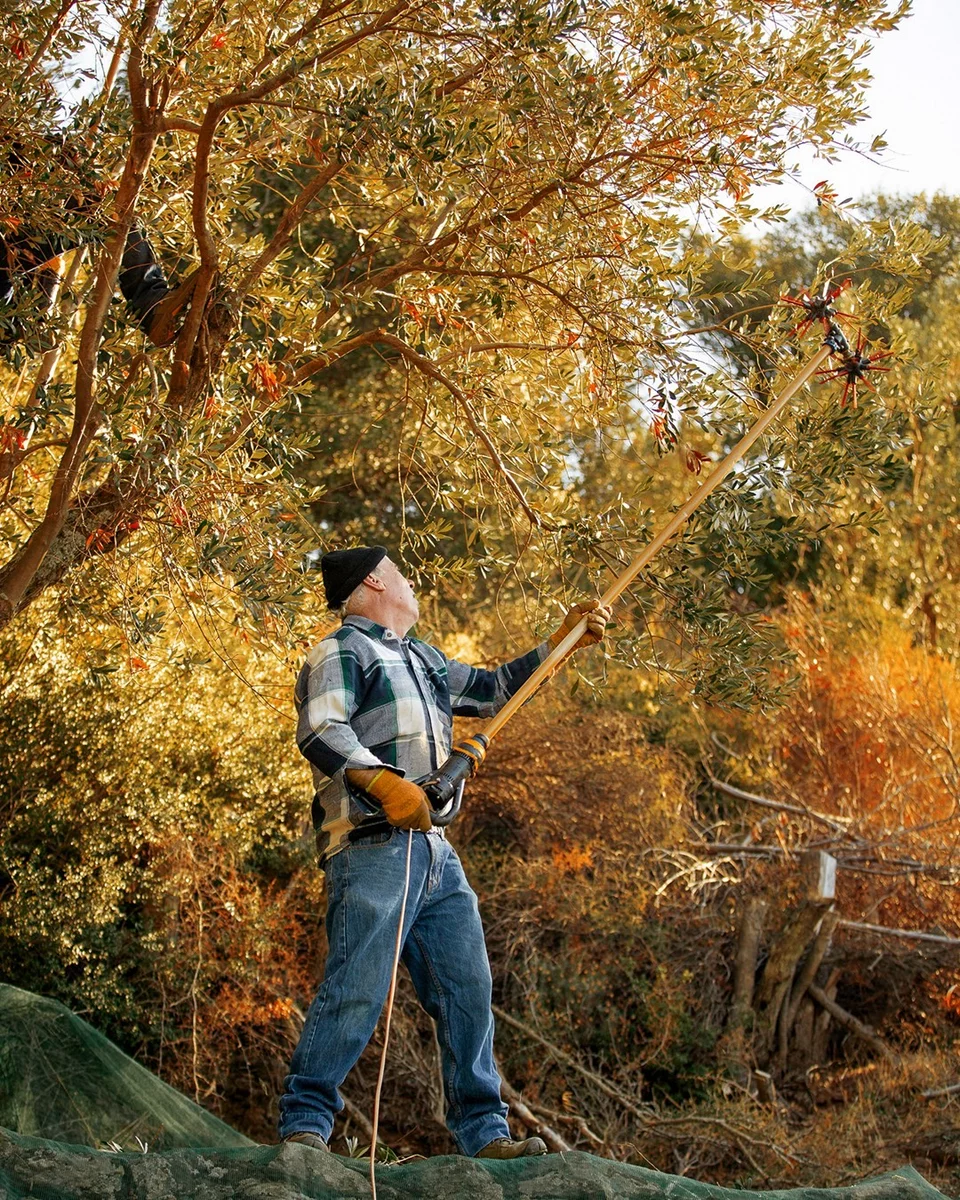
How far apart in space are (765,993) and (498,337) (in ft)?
17.8

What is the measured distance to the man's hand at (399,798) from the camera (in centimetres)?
347

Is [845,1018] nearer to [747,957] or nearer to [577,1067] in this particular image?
[747,957]

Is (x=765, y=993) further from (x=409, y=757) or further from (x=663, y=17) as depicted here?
(x=663, y=17)

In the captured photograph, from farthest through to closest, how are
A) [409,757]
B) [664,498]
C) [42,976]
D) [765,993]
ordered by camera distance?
[664,498], [765,993], [42,976], [409,757]

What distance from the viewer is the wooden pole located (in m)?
4.04

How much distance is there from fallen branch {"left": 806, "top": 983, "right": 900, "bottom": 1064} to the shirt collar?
636 cm

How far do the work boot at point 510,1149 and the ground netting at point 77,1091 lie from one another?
202 cm

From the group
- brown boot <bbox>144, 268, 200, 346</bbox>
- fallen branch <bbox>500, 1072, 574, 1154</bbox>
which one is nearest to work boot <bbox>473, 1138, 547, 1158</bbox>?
fallen branch <bbox>500, 1072, 574, 1154</bbox>

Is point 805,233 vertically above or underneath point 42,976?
above

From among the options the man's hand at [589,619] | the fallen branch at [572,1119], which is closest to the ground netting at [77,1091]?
the fallen branch at [572,1119]

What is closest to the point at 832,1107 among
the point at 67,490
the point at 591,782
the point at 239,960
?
the point at 591,782

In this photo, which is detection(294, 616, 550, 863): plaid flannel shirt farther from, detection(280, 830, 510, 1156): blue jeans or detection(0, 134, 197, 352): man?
detection(0, 134, 197, 352): man

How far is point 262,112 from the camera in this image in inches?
197

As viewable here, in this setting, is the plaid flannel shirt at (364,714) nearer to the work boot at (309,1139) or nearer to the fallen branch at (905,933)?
the work boot at (309,1139)
